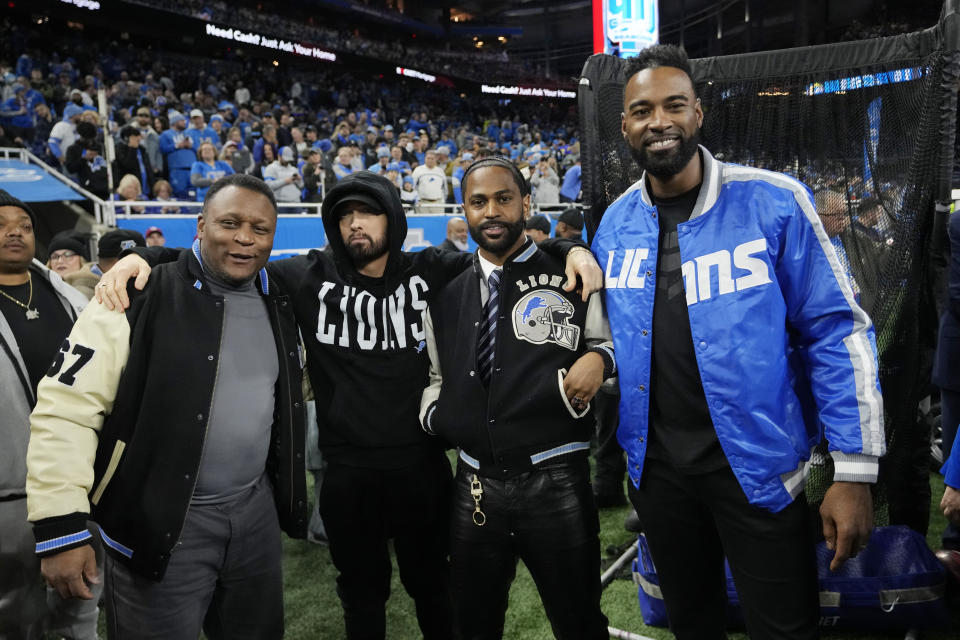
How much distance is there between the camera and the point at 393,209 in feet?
7.76

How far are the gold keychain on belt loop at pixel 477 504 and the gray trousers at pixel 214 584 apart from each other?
0.70m

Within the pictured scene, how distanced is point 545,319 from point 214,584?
1.38m

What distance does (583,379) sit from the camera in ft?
6.55

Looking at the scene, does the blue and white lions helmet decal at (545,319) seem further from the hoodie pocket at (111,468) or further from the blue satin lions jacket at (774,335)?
the hoodie pocket at (111,468)

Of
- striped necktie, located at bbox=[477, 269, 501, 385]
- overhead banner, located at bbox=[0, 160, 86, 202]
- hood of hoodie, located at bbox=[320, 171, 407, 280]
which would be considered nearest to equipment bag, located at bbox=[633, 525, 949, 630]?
striped necktie, located at bbox=[477, 269, 501, 385]

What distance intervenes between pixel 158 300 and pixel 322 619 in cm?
196

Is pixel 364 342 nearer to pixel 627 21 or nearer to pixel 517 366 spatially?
pixel 517 366

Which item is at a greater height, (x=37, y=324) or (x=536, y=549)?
(x=37, y=324)

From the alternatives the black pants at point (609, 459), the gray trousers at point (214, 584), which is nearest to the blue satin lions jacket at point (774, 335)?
the gray trousers at point (214, 584)

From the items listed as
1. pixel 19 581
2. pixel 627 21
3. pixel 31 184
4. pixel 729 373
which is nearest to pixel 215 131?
pixel 31 184

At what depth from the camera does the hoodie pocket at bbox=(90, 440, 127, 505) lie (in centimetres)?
187

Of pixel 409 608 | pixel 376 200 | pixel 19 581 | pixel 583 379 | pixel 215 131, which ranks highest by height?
pixel 215 131

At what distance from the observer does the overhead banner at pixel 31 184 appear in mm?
8320

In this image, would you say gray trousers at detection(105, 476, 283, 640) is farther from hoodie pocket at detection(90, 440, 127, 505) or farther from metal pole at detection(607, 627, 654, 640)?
metal pole at detection(607, 627, 654, 640)
